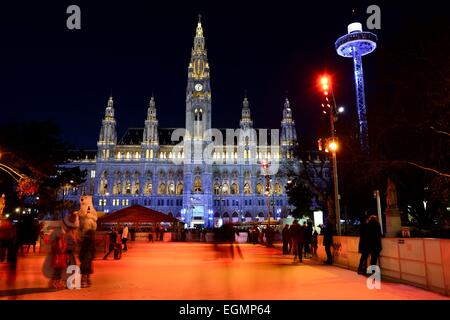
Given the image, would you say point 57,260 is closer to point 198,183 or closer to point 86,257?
point 86,257

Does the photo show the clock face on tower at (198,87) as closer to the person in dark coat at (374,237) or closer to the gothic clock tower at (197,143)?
the gothic clock tower at (197,143)

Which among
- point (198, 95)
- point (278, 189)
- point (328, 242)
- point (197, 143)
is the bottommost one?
point (328, 242)

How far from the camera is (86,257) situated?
1008 centimetres

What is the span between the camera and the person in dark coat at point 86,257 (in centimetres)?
982

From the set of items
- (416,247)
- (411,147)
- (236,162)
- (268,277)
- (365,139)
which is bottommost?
(268,277)

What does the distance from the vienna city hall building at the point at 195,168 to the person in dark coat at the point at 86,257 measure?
3022 inches

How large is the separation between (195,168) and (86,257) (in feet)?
265

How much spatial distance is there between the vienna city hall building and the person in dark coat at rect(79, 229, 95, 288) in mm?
76766

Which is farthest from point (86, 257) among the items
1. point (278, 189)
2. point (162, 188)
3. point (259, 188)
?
point (278, 189)

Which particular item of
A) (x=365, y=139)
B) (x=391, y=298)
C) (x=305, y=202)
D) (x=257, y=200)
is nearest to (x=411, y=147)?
(x=365, y=139)

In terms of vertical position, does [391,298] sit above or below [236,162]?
below
